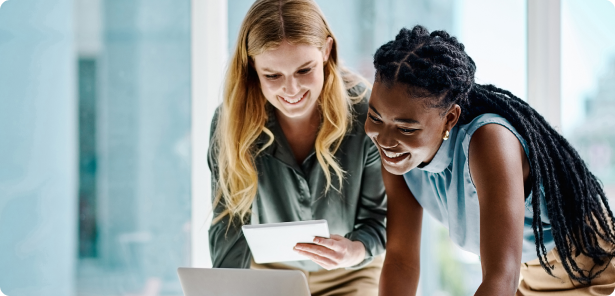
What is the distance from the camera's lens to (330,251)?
126 centimetres

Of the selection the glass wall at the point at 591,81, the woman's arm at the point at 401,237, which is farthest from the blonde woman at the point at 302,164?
the glass wall at the point at 591,81

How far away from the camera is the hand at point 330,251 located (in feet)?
4.10

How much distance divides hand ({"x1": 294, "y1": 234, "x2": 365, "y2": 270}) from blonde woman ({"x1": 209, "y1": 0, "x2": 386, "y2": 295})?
2cm

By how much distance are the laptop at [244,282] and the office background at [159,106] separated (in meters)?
1.08

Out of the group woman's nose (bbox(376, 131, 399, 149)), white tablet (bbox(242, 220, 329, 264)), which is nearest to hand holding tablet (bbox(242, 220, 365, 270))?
white tablet (bbox(242, 220, 329, 264))

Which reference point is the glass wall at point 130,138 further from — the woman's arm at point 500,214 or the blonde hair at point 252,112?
the woman's arm at point 500,214

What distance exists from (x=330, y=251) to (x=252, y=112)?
52cm

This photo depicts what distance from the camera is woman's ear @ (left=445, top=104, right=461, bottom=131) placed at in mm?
1028

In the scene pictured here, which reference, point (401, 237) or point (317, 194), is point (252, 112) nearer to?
point (317, 194)

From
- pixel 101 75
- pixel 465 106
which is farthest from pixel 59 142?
pixel 465 106

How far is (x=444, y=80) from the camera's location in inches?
37.8

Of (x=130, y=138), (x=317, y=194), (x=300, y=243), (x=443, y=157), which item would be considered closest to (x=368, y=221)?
(x=317, y=194)

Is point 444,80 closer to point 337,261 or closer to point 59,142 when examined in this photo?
point 337,261

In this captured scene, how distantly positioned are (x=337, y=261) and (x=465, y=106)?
552 mm
